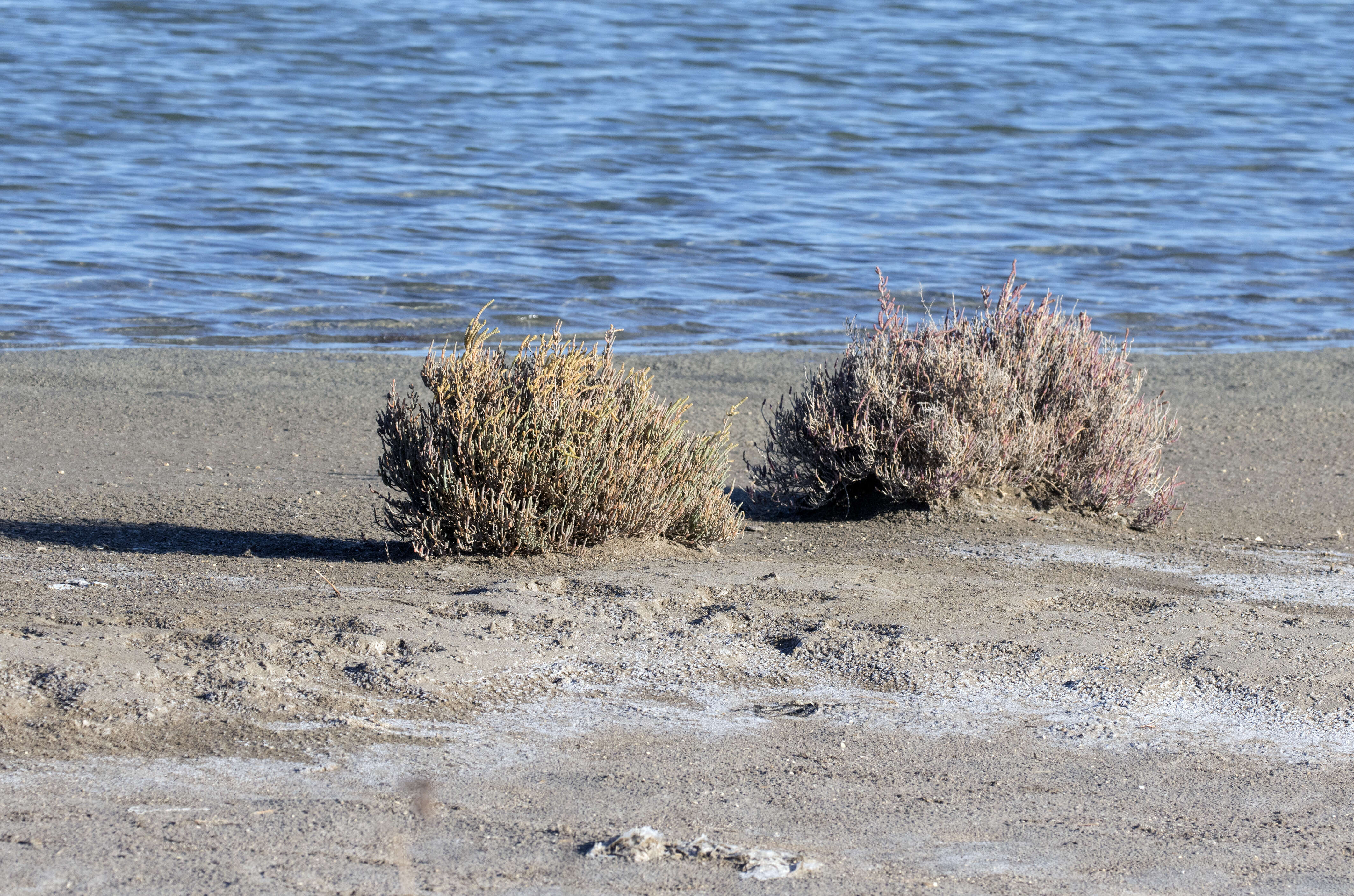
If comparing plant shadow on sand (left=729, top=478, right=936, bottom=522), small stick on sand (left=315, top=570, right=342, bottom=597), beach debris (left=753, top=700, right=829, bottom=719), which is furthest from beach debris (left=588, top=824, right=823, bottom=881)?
plant shadow on sand (left=729, top=478, right=936, bottom=522)

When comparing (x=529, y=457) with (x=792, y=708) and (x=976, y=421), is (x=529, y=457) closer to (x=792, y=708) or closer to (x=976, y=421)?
(x=792, y=708)

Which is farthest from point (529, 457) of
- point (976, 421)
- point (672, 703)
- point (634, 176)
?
point (634, 176)

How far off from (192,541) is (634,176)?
50.8 feet

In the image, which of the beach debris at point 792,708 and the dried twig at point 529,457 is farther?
the dried twig at point 529,457

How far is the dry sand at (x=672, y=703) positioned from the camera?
368 cm

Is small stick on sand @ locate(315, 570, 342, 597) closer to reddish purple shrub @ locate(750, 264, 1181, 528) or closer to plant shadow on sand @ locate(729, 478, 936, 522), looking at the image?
plant shadow on sand @ locate(729, 478, 936, 522)

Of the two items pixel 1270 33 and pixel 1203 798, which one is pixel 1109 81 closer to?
pixel 1270 33

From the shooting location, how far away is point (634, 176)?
2142 centimetres

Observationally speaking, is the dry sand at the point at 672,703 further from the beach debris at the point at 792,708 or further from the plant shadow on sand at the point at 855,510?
Result: the plant shadow on sand at the point at 855,510

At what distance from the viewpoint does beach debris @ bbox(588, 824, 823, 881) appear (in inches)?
142

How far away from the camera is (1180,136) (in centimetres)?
2661

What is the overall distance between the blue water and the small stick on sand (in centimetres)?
673

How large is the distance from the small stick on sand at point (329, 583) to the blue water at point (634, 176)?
22.1 feet

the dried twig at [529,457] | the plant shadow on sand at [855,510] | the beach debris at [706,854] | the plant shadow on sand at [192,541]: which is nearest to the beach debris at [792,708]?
the beach debris at [706,854]
